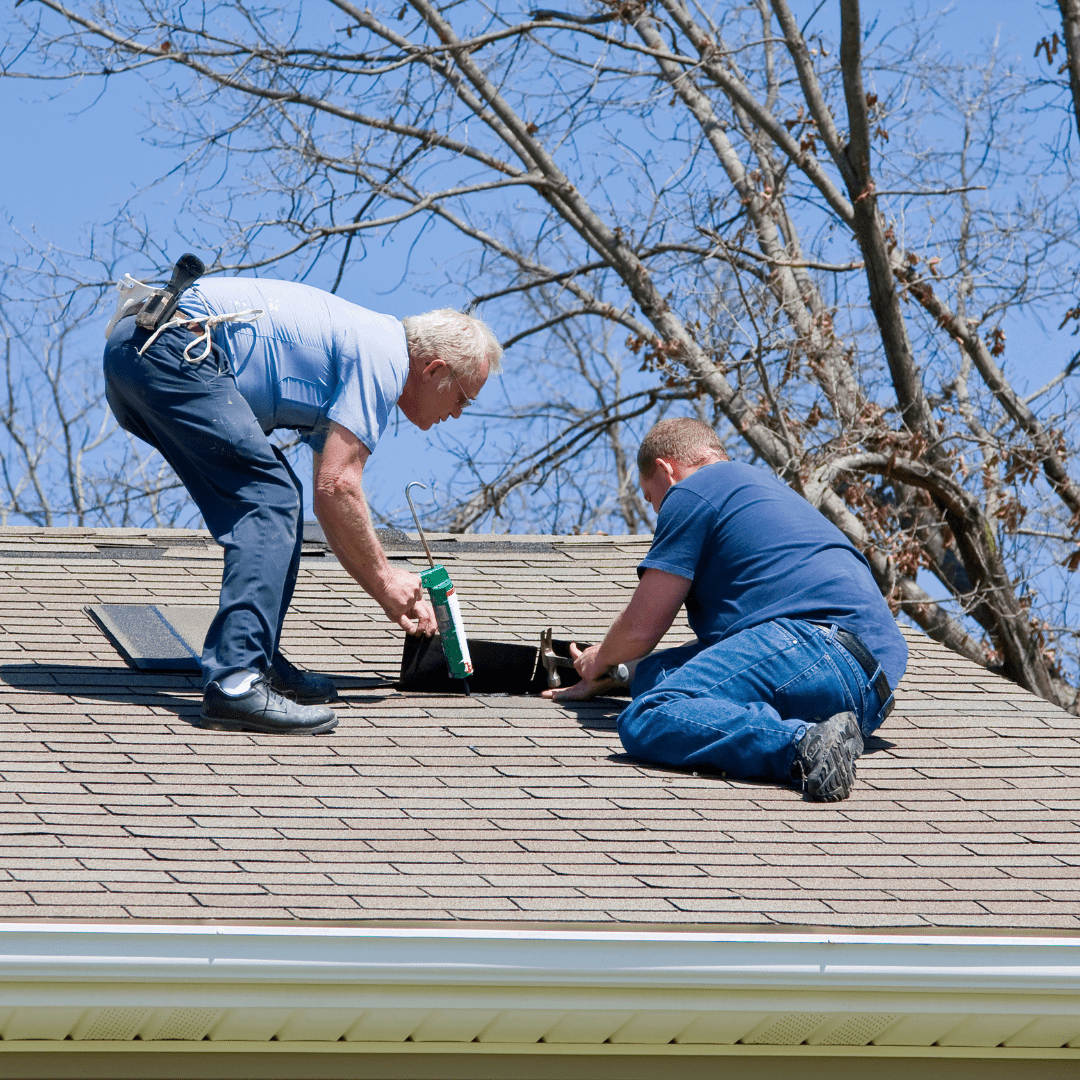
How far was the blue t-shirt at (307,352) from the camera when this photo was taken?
417 centimetres

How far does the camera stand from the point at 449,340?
4332 millimetres

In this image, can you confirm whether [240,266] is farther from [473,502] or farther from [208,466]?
[208,466]

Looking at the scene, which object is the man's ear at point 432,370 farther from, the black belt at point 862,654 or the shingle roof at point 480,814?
the black belt at point 862,654

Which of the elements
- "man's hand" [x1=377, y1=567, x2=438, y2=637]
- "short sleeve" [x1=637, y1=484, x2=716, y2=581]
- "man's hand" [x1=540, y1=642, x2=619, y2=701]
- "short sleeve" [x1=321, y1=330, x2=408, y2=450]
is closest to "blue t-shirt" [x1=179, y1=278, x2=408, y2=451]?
"short sleeve" [x1=321, y1=330, x2=408, y2=450]

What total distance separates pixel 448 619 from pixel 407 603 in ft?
0.67

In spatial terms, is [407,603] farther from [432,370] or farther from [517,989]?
[517,989]

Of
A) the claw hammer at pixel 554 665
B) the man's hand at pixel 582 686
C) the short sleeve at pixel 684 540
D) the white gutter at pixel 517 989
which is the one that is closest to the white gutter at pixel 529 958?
the white gutter at pixel 517 989

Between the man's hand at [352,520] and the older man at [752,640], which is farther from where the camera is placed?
the man's hand at [352,520]

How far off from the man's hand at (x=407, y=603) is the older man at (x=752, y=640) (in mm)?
576

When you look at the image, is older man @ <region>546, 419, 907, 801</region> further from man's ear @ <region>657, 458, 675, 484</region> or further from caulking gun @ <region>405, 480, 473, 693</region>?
caulking gun @ <region>405, 480, 473, 693</region>

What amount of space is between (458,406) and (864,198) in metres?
7.19

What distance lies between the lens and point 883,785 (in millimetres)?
4133

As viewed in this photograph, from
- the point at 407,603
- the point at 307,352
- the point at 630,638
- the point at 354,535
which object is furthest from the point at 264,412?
the point at 630,638

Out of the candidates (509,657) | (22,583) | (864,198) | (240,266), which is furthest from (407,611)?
(240,266)
